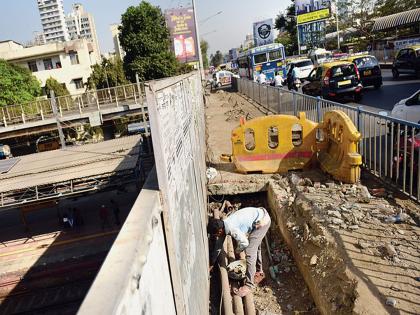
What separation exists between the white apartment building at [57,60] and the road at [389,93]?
3089cm

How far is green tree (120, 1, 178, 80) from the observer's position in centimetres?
3466

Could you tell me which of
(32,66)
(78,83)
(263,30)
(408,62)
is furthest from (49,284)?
(263,30)

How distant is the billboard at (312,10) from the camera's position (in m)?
49.5

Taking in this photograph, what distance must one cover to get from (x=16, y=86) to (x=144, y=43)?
1142 centimetres

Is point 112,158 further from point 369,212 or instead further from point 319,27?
point 319,27

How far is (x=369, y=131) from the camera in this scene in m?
7.32

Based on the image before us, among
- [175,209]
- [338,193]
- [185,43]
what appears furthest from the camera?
[185,43]

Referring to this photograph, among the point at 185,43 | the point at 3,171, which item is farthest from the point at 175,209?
the point at 185,43

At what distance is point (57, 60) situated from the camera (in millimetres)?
40719

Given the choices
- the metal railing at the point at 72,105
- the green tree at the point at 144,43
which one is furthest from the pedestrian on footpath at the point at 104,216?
the green tree at the point at 144,43

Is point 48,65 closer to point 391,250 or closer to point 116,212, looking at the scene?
point 116,212

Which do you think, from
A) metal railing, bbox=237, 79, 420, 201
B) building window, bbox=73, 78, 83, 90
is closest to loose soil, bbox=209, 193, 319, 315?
metal railing, bbox=237, 79, 420, 201

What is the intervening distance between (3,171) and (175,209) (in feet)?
33.9

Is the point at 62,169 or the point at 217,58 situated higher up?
the point at 217,58
